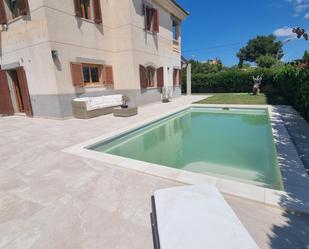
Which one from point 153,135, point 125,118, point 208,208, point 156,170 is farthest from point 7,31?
point 208,208

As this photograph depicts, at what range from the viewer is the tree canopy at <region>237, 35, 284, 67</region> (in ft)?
139

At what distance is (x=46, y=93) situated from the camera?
907cm

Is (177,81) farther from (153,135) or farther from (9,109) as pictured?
(9,109)

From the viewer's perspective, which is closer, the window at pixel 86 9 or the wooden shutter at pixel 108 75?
the window at pixel 86 9

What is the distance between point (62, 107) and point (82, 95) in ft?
4.34

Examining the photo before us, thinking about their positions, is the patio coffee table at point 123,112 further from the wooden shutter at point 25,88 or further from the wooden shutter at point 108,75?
the wooden shutter at point 25,88

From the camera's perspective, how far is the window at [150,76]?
1366cm

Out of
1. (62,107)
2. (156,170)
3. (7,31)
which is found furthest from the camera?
(7,31)

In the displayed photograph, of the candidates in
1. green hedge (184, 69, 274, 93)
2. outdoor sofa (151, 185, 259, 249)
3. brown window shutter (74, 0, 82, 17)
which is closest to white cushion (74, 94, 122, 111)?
brown window shutter (74, 0, 82, 17)

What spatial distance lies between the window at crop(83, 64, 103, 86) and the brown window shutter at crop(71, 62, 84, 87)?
65cm

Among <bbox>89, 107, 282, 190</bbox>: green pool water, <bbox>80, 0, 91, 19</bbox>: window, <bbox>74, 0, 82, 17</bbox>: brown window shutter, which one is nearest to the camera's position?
<bbox>89, 107, 282, 190</bbox>: green pool water

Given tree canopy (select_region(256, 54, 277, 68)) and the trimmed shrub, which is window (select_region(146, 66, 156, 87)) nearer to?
the trimmed shrub

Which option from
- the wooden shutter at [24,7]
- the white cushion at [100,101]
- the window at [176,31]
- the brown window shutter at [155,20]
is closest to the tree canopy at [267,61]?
the window at [176,31]

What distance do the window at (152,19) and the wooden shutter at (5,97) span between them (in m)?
9.07
